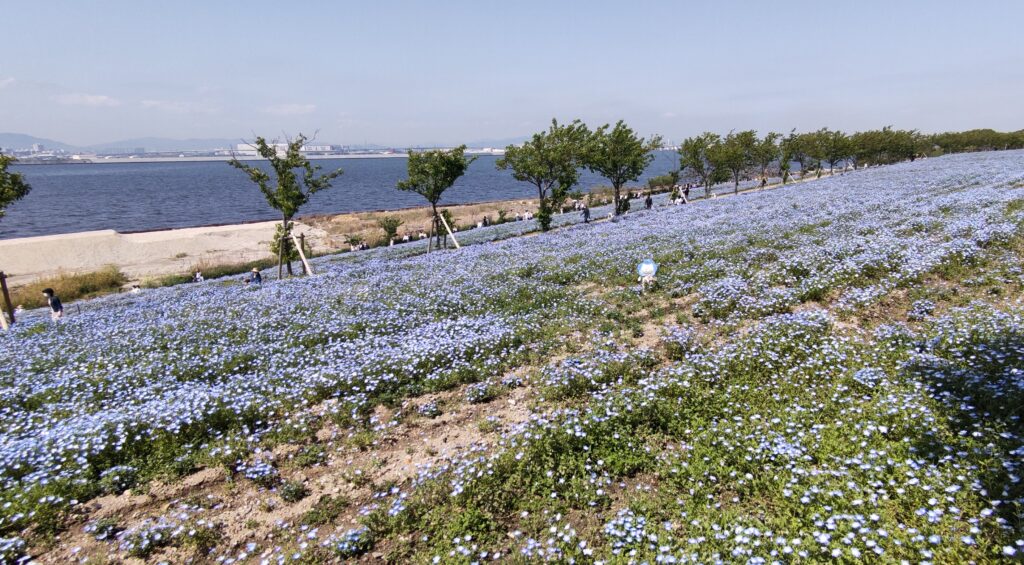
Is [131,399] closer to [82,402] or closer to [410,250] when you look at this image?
[82,402]

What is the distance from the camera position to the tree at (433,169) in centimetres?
3067

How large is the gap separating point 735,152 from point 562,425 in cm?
5833

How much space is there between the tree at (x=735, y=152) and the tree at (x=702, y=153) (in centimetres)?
70

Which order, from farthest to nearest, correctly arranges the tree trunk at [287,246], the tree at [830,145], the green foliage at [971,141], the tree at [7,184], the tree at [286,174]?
the green foliage at [971,141], the tree at [830,145], the tree trunk at [287,246], the tree at [286,174], the tree at [7,184]

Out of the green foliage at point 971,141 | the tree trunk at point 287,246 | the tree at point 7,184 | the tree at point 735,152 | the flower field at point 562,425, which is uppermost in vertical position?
the green foliage at point 971,141

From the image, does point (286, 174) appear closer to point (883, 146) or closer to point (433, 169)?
point (433, 169)

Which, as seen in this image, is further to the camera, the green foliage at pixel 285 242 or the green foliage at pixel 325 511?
the green foliage at pixel 285 242

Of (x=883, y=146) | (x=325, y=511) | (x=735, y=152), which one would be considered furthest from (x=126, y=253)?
(x=883, y=146)

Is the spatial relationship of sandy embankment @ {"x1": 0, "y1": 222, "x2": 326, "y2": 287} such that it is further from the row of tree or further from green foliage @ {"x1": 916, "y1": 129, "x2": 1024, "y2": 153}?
green foliage @ {"x1": 916, "y1": 129, "x2": 1024, "y2": 153}

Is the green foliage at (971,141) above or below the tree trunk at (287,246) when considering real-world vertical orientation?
above

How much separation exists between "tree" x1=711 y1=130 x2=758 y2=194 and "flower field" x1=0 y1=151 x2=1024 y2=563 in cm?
4326

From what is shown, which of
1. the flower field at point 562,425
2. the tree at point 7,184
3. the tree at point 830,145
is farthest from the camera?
the tree at point 830,145

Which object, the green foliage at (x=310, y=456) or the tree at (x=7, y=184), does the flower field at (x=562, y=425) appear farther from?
the tree at (x=7, y=184)

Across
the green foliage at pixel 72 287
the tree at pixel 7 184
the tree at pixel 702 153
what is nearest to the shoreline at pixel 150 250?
the green foliage at pixel 72 287
